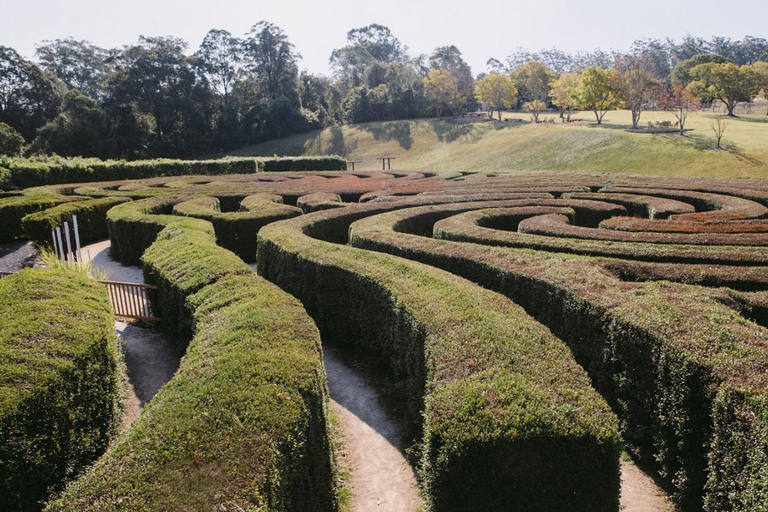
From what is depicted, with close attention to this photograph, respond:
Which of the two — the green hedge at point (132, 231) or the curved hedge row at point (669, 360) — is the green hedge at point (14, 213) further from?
the curved hedge row at point (669, 360)

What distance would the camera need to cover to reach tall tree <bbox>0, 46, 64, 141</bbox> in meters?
63.2

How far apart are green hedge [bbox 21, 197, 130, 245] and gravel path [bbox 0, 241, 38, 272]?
46 cm

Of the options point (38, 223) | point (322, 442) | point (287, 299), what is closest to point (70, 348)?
point (287, 299)

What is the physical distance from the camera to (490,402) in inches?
195

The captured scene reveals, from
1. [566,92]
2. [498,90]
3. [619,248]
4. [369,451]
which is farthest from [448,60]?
[369,451]

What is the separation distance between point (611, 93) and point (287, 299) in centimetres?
5646

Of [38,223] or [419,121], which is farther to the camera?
[419,121]

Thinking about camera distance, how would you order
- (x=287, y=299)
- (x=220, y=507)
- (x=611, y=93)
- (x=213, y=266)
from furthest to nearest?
(x=611, y=93) < (x=213, y=266) < (x=287, y=299) < (x=220, y=507)

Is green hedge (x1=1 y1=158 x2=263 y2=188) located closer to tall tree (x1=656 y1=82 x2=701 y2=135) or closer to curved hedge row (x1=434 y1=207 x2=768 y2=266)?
curved hedge row (x1=434 y1=207 x2=768 y2=266)

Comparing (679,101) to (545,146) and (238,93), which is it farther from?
(238,93)

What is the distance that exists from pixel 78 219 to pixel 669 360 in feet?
66.6

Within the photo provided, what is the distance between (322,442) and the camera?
5.59 meters

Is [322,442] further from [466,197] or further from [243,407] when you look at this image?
[466,197]

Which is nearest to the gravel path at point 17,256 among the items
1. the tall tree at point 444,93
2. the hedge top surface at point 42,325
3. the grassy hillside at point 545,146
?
the hedge top surface at point 42,325
